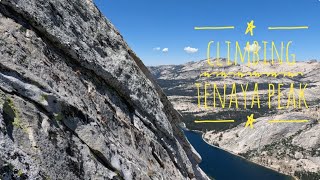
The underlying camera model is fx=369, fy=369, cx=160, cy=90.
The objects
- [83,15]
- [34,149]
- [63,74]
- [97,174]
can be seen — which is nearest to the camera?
[34,149]

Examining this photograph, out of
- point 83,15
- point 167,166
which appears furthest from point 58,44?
point 167,166

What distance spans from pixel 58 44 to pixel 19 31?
2498 mm

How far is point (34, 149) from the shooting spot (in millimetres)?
13656

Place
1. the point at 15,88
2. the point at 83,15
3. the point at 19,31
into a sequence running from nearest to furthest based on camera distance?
the point at 15,88 < the point at 19,31 < the point at 83,15

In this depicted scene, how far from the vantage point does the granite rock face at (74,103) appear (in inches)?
550

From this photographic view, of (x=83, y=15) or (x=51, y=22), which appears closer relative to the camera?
(x=51, y=22)

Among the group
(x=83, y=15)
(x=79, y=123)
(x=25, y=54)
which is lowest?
(x=79, y=123)

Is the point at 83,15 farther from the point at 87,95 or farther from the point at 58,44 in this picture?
the point at 87,95

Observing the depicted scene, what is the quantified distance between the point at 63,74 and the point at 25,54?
2.44 meters

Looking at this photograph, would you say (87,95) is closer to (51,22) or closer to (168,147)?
(51,22)

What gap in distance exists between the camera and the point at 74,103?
1697 cm

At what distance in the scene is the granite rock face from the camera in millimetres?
13977

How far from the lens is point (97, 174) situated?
1606 cm

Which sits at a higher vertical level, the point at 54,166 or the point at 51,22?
the point at 51,22
